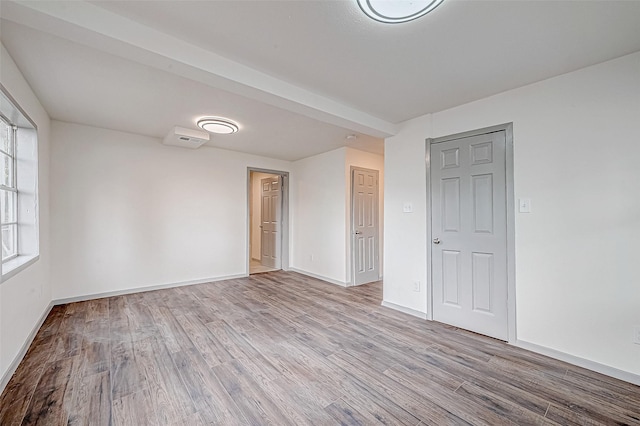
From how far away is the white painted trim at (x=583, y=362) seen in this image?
78.1 inches

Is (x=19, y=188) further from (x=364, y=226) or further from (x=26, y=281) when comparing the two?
(x=364, y=226)

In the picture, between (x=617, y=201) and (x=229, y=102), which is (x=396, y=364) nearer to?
(x=617, y=201)

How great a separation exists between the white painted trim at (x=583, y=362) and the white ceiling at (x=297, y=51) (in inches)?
93.9

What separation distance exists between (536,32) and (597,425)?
8.02ft

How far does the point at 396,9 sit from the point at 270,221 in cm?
525

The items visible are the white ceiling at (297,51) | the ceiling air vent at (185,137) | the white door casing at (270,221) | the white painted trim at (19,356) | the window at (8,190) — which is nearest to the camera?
the white ceiling at (297,51)

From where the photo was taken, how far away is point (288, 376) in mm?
2037

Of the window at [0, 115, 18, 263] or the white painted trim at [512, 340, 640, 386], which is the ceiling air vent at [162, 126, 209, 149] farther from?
the white painted trim at [512, 340, 640, 386]

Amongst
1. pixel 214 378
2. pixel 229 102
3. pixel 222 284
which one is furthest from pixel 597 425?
pixel 222 284

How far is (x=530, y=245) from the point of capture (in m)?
2.49

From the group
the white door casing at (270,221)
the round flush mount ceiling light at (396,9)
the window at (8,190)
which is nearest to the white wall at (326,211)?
the white door casing at (270,221)

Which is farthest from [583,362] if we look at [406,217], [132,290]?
[132,290]

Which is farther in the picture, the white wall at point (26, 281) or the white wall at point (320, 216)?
the white wall at point (320, 216)

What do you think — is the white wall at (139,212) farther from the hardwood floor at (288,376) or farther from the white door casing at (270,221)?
the white door casing at (270,221)
